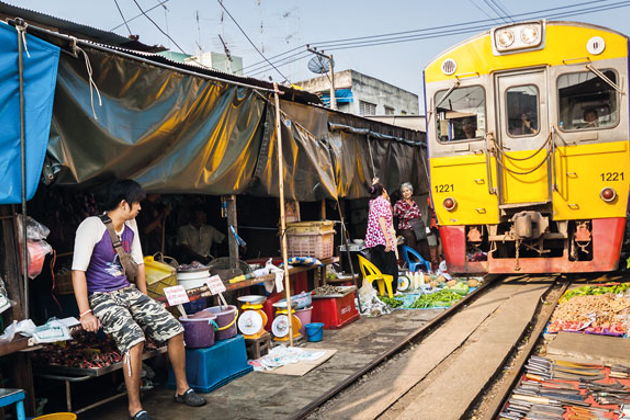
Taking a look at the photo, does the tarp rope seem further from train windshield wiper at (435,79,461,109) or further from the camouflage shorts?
train windshield wiper at (435,79,461,109)

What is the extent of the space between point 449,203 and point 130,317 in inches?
230

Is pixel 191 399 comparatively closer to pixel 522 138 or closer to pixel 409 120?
pixel 522 138

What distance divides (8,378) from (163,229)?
3.85m

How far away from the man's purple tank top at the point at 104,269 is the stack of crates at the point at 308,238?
Answer: 3.76 meters

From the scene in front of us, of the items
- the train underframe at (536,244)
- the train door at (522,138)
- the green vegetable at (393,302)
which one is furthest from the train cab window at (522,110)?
the green vegetable at (393,302)

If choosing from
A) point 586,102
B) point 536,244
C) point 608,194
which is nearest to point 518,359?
point 536,244

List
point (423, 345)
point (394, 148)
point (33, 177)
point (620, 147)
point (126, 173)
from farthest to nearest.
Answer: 1. point (394, 148)
2. point (620, 147)
3. point (423, 345)
4. point (126, 173)
5. point (33, 177)

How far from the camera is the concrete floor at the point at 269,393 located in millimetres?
4586

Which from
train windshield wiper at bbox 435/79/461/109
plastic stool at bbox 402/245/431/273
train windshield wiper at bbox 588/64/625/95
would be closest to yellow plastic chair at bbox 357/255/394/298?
plastic stool at bbox 402/245/431/273

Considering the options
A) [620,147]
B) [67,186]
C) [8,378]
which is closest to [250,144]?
[67,186]

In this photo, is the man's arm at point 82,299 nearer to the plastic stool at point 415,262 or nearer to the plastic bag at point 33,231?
the plastic bag at point 33,231

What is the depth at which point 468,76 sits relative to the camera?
28.8ft

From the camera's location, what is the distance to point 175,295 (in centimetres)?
530

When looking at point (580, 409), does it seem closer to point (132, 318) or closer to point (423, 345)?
point (423, 345)
